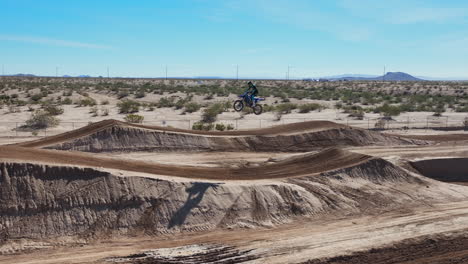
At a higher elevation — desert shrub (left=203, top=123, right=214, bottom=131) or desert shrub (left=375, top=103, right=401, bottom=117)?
desert shrub (left=375, top=103, right=401, bottom=117)

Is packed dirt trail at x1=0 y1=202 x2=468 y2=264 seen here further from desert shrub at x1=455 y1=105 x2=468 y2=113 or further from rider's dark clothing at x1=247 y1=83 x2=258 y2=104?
desert shrub at x1=455 y1=105 x2=468 y2=113

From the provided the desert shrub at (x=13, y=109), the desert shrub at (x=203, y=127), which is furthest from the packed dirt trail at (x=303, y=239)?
the desert shrub at (x=13, y=109)

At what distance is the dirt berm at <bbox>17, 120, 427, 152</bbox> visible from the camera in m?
28.9

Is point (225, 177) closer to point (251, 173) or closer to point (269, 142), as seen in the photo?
point (251, 173)

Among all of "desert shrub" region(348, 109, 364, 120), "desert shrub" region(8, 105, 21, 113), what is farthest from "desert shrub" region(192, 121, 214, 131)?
"desert shrub" region(8, 105, 21, 113)

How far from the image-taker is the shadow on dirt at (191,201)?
17875 mm

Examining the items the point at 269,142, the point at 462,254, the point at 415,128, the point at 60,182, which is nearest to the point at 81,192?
the point at 60,182

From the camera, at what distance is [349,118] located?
49.1m

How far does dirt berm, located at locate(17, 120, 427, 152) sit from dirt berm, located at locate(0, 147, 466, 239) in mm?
7743

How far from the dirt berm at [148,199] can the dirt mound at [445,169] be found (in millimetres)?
3878

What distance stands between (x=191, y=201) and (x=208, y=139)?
1233 cm

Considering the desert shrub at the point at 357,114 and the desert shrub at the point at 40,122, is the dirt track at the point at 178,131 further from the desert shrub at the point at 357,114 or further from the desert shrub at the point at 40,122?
the desert shrub at the point at 357,114

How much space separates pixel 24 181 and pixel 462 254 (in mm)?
16452

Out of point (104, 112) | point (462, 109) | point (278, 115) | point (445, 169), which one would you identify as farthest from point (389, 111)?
point (104, 112)
